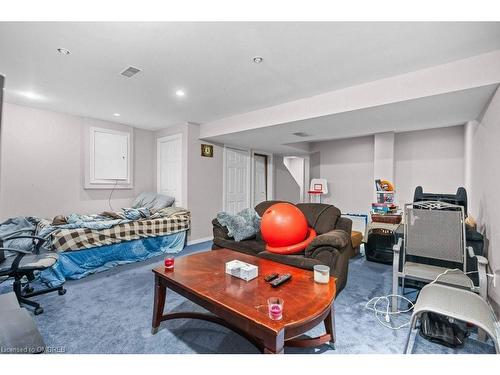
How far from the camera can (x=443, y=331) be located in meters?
1.79

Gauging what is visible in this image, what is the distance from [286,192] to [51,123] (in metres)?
5.68

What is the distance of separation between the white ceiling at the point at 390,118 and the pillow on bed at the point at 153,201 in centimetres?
148

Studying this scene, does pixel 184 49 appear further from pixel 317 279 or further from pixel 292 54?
pixel 317 279

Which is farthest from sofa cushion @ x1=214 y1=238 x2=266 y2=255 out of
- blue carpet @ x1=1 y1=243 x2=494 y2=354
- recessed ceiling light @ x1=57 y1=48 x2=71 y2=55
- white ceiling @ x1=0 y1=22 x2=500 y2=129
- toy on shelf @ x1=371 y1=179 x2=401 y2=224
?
recessed ceiling light @ x1=57 y1=48 x2=71 y2=55

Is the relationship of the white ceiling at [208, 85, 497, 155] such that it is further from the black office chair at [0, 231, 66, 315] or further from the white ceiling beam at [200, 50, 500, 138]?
the black office chair at [0, 231, 66, 315]

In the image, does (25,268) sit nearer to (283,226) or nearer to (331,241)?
(283,226)

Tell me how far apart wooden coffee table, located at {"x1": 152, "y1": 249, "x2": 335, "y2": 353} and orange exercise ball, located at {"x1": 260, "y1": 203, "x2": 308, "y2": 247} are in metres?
0.39

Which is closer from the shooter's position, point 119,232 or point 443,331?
point 443,331

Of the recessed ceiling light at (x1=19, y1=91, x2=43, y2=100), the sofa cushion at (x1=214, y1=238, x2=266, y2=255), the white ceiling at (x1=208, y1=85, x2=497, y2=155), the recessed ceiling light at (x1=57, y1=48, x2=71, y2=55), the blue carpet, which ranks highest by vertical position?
the recessed ceiling light at (x1=19, y1=91, x2=43, y2=100)

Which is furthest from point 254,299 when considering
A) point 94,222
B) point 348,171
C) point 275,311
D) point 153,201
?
point 348,171

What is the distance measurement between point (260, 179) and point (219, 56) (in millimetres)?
4550

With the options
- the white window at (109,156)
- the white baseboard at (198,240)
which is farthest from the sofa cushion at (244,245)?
the white window at (109,156)

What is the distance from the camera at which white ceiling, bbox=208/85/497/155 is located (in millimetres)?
2478
